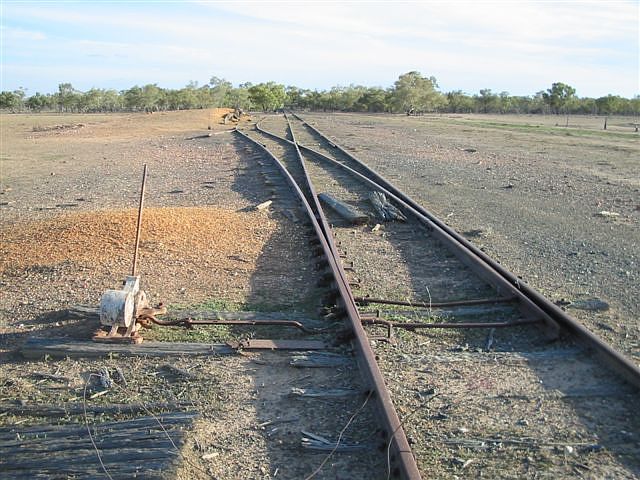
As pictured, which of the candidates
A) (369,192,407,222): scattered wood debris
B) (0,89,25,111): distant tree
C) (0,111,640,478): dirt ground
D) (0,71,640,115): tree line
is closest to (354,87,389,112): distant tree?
(0,71,640,115): tree line

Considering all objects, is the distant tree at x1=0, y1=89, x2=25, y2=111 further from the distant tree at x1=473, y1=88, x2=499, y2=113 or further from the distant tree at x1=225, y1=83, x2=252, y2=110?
the distant tree at x1=473, y1=88, x2=499, y2=113

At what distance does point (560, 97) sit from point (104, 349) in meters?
105

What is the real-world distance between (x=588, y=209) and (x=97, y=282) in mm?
8009

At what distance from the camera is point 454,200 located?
11.6 meters

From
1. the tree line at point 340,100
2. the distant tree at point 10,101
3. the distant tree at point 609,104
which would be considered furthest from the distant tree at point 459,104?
the distant tree at point 10,101

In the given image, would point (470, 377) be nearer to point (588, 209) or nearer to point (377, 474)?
point (377, 474)

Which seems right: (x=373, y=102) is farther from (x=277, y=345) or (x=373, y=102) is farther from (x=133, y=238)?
(x=277, y=345)

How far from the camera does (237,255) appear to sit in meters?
7.51

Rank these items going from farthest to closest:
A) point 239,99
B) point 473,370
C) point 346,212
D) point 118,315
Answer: point 239,99
point 346,212
point 118,315
point 473,370

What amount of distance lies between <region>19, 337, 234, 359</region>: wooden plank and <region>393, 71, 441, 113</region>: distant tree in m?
89.9

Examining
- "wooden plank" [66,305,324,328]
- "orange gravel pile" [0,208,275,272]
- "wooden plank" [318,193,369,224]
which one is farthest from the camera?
"wooden plank" [318,193,369,224]

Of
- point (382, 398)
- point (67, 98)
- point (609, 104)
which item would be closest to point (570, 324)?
point (382, 398)

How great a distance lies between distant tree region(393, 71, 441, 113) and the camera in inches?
3691

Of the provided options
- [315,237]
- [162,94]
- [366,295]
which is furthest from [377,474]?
[162,94]
